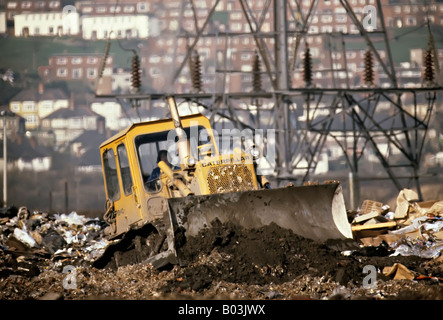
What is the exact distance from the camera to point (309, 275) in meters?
8.21

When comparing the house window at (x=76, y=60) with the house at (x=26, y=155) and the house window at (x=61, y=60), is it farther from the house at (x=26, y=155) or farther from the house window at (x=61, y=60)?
the house at (x=26, y=155)

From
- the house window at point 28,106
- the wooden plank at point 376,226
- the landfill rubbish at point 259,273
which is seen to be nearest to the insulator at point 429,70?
the wooden plank at point 376,226

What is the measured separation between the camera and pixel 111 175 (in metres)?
11.4

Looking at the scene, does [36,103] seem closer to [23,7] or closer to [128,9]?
[128,9]

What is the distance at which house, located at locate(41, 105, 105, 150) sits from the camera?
3997 centimetres

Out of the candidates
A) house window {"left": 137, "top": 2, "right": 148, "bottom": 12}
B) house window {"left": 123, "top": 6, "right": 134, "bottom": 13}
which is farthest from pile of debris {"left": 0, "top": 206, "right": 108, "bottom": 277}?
house window {"left": 123, "top": 6, "right": 134, "bottom": 13}

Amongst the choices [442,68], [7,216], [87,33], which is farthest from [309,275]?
[87,33]

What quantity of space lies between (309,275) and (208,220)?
59.6 inches

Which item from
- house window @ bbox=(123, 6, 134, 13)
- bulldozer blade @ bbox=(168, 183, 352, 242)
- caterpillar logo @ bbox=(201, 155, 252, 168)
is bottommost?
bulldozer blade @ bbox=(168, 183, 352, 242)

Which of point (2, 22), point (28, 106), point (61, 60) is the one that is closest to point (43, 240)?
point (2, 22)

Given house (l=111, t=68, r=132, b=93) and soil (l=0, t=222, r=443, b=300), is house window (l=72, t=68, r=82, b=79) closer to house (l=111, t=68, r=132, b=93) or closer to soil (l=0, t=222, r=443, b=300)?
house (l=111, t=68, r=132, b=93)

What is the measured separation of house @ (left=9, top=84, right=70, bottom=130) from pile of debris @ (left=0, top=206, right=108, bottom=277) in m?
20.4
